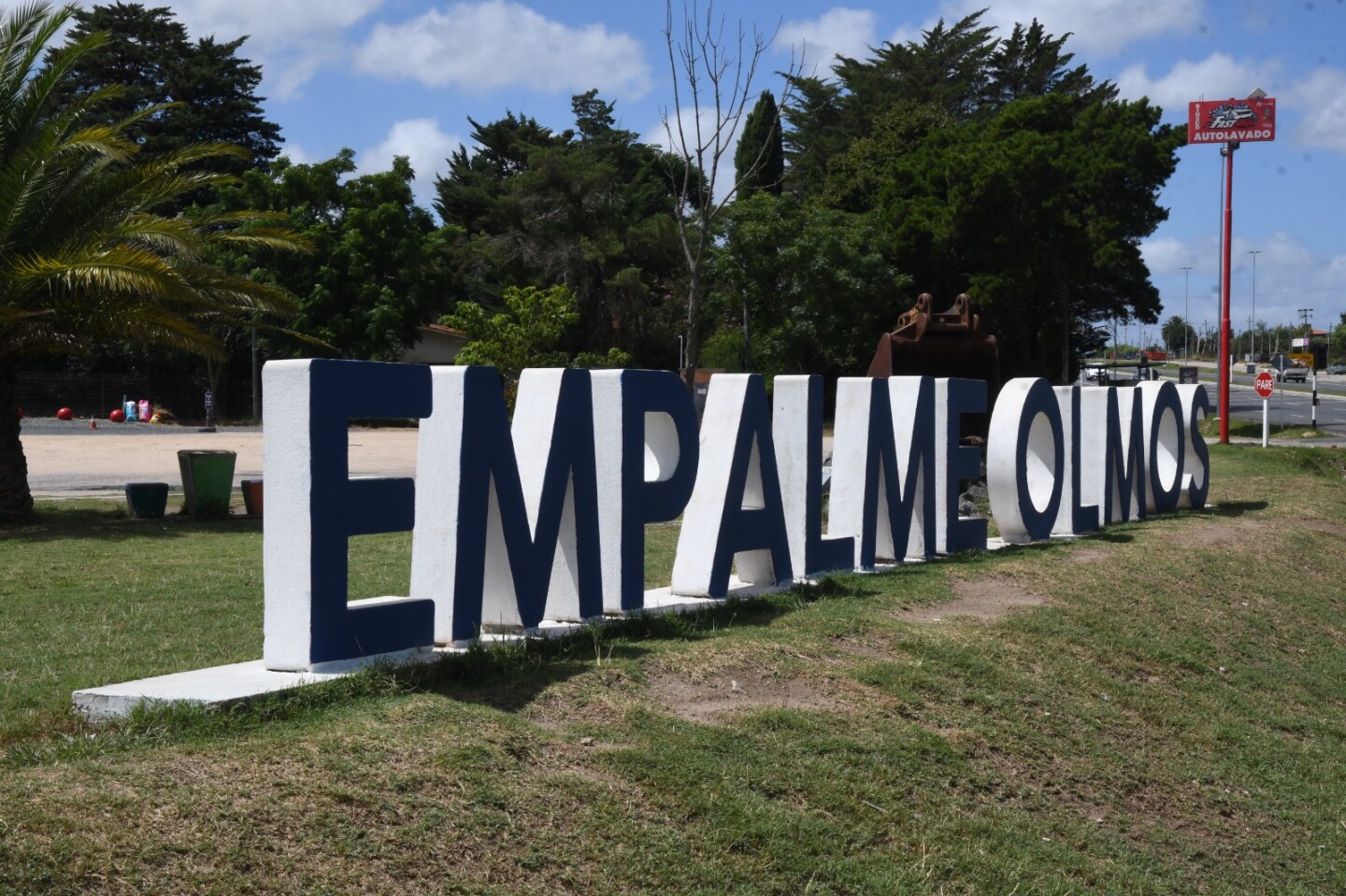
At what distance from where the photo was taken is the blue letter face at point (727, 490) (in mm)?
9172

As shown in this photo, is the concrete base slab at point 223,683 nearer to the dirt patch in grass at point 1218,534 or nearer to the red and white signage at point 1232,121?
the dirt patch in grass at point 1218,534

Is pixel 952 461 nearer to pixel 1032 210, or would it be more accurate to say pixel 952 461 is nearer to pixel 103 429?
pixel 1032 210

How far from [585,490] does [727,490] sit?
150 cm

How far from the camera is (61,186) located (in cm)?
1583

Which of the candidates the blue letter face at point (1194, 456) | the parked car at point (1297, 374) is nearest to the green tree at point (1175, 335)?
the parked car at point (1297, 374)

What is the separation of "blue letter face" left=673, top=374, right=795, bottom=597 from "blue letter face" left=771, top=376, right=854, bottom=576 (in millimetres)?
598

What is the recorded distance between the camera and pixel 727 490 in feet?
30.1

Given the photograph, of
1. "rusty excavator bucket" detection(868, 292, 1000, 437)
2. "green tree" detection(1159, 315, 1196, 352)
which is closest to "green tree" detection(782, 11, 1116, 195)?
"rusty excavator bucket" detection(868, 292, 1000, 437)

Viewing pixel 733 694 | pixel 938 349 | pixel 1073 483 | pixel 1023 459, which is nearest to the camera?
pixel 733 694

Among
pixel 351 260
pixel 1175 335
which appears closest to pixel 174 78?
pixel 351 260

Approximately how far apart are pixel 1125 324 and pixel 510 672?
166ft

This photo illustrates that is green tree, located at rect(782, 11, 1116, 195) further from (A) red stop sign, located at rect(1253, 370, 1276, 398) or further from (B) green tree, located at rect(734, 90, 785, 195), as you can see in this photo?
(A) red stop sign, located at rect(1253, 370, 1276, 398)

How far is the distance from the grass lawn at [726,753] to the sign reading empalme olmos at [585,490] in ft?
1.36

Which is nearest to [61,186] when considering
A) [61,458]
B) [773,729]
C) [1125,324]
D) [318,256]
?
[773,729]
